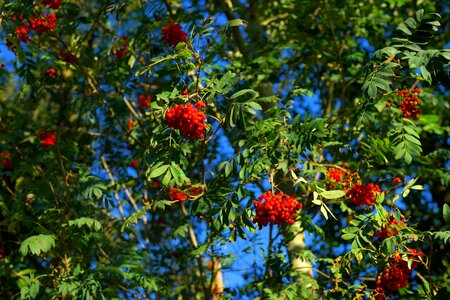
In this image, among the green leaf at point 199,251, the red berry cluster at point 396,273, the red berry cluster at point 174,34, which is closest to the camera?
the red berry cluster at point 396,273

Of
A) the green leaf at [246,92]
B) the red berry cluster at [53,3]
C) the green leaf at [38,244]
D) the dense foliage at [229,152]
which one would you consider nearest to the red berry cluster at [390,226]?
the dense foliage at [229,152]

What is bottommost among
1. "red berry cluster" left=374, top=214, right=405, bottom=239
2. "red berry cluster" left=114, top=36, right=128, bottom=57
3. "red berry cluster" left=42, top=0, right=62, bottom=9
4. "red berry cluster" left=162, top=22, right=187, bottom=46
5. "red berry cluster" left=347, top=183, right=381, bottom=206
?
"red berry cluster" left=374, top=214, right=405, bottom=239

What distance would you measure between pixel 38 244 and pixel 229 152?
9.05 feet

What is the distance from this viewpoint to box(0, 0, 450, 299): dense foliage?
389 centimetres

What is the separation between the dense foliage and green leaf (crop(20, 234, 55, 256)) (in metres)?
0.02

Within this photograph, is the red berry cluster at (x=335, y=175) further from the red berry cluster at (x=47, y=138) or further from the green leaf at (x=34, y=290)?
the red berry cluster at (x=47, y=138)

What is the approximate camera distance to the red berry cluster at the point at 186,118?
Answer: 3494 mm

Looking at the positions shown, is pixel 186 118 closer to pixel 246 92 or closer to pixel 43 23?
pixel 246 92

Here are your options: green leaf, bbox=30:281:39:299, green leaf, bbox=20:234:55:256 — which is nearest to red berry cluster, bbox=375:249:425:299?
green leaf, bbox=20:234:55:256

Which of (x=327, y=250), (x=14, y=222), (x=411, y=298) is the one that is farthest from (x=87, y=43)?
(x=411, y=298)

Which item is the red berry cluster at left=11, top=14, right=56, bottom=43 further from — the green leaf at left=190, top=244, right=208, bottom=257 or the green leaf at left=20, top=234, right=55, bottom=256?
the green leaf at left=190, top=244, right=208, bottom=257

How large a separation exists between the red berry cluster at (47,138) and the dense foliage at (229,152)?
0.03m

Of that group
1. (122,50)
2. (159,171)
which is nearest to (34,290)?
(159,171)

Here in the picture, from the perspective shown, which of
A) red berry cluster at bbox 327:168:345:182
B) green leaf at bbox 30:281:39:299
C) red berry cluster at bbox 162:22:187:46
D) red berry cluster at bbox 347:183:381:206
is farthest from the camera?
red berry cluster at bbox 162:22:187:46
